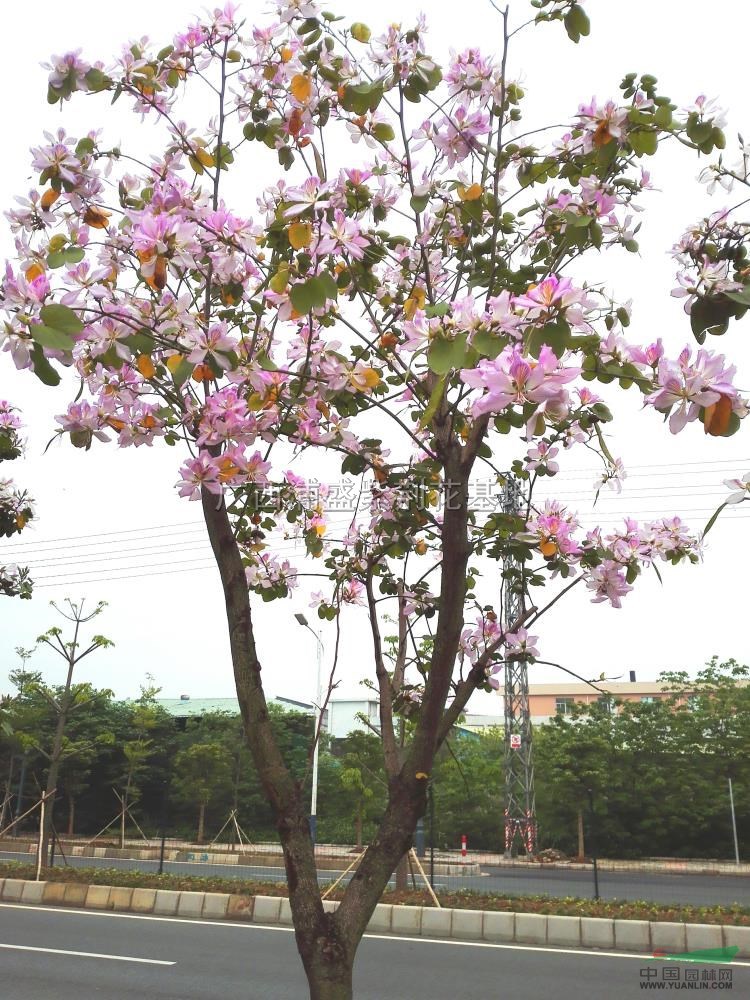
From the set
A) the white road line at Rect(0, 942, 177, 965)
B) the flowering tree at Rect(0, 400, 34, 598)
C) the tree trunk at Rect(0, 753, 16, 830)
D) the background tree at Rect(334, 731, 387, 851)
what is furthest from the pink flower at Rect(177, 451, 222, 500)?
the background tree at Rect(334, 731, 387, 851)

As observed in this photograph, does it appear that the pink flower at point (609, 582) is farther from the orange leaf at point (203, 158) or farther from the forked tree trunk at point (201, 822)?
the forked tree trunk at point (201, 822)

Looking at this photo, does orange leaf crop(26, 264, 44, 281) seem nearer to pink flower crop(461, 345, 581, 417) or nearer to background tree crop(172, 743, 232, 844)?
pink flower crop(461, 345, 581, 417)

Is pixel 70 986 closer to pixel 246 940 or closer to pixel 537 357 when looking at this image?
pixel 246 940

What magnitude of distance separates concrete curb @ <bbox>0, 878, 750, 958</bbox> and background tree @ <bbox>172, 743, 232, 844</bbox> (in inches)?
467

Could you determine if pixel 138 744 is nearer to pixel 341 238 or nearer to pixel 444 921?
pixel 444 921

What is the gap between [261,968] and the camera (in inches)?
265

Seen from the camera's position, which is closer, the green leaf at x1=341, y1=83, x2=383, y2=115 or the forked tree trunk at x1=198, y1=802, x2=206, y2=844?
the green leaf at x1=341, y1=83, x2=383, y2=115

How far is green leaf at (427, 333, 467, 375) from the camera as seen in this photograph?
1265 mm

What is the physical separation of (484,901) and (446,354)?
30.2 ft

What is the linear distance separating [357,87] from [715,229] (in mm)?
771

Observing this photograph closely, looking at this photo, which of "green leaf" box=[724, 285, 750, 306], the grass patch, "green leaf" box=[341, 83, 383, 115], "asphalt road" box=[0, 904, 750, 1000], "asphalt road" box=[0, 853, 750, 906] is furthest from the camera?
"asphalt road" box=[0, 853, 750, 906]

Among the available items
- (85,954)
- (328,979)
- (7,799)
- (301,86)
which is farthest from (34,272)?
(7,799)

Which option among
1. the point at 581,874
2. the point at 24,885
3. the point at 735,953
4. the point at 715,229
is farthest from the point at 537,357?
the point at 581,874

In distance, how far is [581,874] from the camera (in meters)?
15.7
